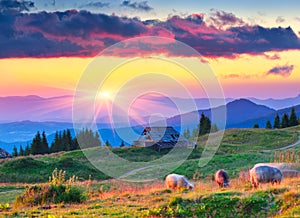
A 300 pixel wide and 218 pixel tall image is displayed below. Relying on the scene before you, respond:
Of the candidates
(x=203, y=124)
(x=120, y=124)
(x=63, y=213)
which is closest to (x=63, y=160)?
(x=120, y=124)

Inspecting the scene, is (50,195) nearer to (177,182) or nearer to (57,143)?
(177,182)

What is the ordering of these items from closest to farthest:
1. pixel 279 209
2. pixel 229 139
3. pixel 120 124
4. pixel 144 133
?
pixel 279 209 < pixel 120 124 < pixel 144 133 < pixel 229 139

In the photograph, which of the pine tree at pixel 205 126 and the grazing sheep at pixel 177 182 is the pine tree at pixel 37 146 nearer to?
the pine tree at pixel 205 126

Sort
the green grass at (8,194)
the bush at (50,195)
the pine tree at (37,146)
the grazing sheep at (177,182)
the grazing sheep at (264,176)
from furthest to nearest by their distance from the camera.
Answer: the pine tree at (37,146) < the green grass at (8,194) < the grazing sheep at (177,182) < the grazing sheep at (264,176) < the bush at (50,195)

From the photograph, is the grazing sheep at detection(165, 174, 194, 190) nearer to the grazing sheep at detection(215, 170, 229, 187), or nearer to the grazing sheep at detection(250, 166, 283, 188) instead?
the grazing sheep at detection(215, 170, 229, 187)

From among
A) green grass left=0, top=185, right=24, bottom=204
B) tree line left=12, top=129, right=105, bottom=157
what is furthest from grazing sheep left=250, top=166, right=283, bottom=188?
tree line left=12, top=129, right=105, bottom=157

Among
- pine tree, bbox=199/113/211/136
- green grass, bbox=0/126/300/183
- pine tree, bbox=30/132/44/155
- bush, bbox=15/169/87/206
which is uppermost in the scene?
pine tree, bbox=199/113/211/136

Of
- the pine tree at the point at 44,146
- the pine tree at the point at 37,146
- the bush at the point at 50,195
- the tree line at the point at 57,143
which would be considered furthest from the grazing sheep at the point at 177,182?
the pine tree at the point at 44,146

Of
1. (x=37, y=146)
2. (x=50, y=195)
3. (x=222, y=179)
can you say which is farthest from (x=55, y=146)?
(x=50, y=195)

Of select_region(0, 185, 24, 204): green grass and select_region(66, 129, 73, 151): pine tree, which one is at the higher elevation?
select_region(66, 129, 73, 151): pine tree

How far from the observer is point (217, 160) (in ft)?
146

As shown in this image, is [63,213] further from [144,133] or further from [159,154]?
[144,133]

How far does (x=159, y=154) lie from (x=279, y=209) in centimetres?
4656

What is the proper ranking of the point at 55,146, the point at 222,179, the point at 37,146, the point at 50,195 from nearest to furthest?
1. the point at 50,195
2. the point at 222,179
3. the point at 37,146
4. the point at 55,146
